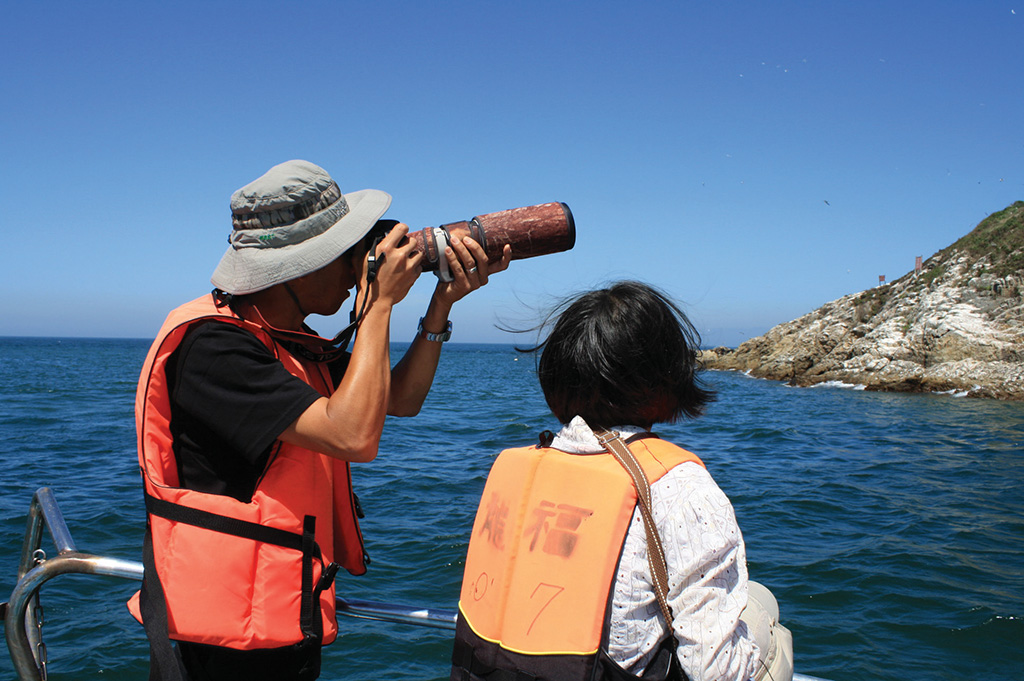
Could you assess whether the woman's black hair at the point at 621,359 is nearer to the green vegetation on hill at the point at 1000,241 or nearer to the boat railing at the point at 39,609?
the boat railing at the point at 39,609

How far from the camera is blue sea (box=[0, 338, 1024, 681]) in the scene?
5.73m

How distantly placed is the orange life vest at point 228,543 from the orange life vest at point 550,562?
45 cm

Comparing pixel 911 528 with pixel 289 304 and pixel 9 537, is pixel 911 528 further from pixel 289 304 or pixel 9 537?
pixel 9 537

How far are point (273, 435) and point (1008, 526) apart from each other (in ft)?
33.9

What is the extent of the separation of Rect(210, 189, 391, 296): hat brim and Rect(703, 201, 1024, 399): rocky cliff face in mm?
26404

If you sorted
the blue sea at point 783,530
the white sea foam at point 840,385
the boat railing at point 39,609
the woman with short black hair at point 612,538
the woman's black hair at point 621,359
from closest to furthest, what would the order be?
the woman with short black hair at point 612,538 < the woman's black hair at point 621,359 < the boat railing at point 39,609 < the blue sea at point 783,530 < the white sea foam at point 840,385

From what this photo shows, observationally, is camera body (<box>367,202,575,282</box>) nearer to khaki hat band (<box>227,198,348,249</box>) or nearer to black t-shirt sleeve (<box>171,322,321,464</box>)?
khaki hat band (<box>227,198,348,249</box>)

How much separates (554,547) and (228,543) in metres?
0.83

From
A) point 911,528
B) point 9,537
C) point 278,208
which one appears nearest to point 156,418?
point 278,208

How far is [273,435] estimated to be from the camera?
168cm

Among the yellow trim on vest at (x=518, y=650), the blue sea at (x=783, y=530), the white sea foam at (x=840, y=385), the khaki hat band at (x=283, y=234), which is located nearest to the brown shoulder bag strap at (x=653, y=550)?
the yellow trim on vest at (x=518, y=650)

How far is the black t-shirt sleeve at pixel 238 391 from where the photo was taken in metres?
1.69

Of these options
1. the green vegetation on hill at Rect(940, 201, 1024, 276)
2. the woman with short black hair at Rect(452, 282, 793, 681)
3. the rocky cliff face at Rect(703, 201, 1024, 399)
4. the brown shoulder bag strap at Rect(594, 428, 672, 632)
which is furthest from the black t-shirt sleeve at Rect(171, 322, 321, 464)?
the green vegetation on hill at Rect(940, 201, 1024, 276)

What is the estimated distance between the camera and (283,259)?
186cm
